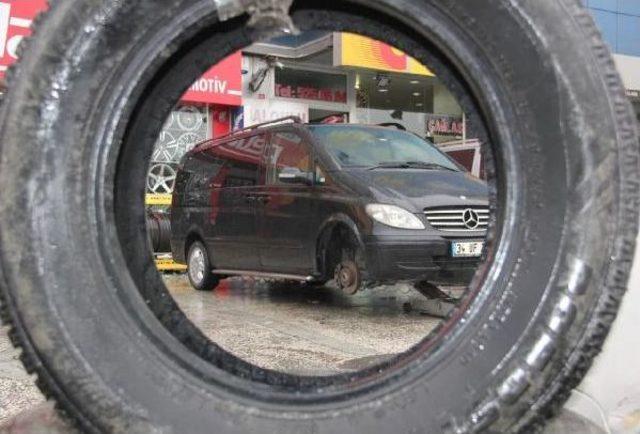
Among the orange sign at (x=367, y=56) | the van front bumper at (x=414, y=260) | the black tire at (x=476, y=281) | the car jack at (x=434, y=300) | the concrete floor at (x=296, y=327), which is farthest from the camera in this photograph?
the orange sign at (x=367, y=56)

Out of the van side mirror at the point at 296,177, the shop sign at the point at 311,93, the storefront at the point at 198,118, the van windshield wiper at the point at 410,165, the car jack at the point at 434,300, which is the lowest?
the car jack at the point at 434,300

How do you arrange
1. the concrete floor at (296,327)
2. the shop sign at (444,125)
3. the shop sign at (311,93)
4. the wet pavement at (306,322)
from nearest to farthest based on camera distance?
the concrete floor at (296,327) → the wet pavement at (306,322) → the shop sign at (311,93) → the shop sign at (444,125)

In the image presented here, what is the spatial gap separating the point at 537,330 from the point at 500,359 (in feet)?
0.26

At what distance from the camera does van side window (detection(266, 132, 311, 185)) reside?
7.05 metres

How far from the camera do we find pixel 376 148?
693cm

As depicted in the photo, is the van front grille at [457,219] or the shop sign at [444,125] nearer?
the van front grille at [457,219]

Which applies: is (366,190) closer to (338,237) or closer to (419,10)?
(338,237)

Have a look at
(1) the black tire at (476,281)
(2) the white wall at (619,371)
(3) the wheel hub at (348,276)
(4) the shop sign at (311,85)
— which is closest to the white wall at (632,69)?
(4) the shop sign at (311,85)

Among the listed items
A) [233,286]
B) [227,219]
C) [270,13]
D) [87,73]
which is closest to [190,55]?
[270,13]

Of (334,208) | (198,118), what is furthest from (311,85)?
(334,208)

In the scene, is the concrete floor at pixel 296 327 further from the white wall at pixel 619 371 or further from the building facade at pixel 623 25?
the building facade at pixel 623 25

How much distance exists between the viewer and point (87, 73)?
1.22 m

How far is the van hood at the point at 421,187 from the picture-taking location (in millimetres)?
6059

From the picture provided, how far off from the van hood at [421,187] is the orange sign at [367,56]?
336 inches
